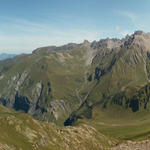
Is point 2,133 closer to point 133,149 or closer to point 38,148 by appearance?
point 38,148

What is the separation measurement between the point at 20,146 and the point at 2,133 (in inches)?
A: 912

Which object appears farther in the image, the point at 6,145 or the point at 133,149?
the point at 6,145

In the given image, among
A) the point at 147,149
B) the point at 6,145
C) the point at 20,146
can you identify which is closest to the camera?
the point at 147,149

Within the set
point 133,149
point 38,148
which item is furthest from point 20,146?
point 133,149

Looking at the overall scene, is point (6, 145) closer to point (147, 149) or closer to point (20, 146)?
point (20, 146)

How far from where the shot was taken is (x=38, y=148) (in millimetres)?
197750

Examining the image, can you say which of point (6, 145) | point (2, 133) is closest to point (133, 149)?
point (6, 145)

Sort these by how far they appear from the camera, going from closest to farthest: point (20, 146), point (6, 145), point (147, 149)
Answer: point (147, 149)
point (6, 145)
point (20, 146)

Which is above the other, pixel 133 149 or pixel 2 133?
pixel 133 149

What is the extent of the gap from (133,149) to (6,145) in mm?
108875

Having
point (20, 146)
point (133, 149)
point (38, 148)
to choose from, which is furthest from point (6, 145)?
point (133, 149)

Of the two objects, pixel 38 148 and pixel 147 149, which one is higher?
pixel 147 149

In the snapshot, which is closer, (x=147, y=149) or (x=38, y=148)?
(x=147, y=149)

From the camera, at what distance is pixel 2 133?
198m
